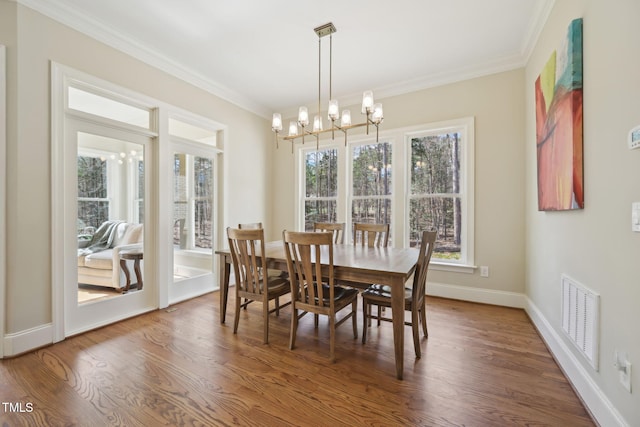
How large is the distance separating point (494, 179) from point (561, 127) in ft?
4.80

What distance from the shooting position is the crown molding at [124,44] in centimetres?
236

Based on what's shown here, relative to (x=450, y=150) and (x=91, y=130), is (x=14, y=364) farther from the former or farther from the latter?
(x=450, y=150)

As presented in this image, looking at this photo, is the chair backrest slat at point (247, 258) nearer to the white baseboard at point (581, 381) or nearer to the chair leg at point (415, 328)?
the chair leg at point (415, 328)

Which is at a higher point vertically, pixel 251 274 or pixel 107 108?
pixel 107 108

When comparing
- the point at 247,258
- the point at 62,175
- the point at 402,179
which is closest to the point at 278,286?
the point at 247,258

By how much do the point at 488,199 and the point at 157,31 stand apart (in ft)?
13.6

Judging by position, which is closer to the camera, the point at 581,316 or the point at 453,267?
the point at 581,316

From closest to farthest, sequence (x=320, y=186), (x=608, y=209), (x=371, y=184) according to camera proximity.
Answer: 1. (x=608, y=209)
2. (x=371, y=184)
3. (x=320, y=186)

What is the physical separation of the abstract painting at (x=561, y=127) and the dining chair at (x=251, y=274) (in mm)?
2313

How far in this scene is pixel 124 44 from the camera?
9.44 feet

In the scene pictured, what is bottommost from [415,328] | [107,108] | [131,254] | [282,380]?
[282,380]

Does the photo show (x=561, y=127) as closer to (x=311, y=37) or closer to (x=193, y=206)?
(x=311, y=37)

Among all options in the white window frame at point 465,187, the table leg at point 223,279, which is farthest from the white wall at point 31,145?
the white window frame at point 465,187

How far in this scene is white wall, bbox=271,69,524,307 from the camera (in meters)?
3.31
